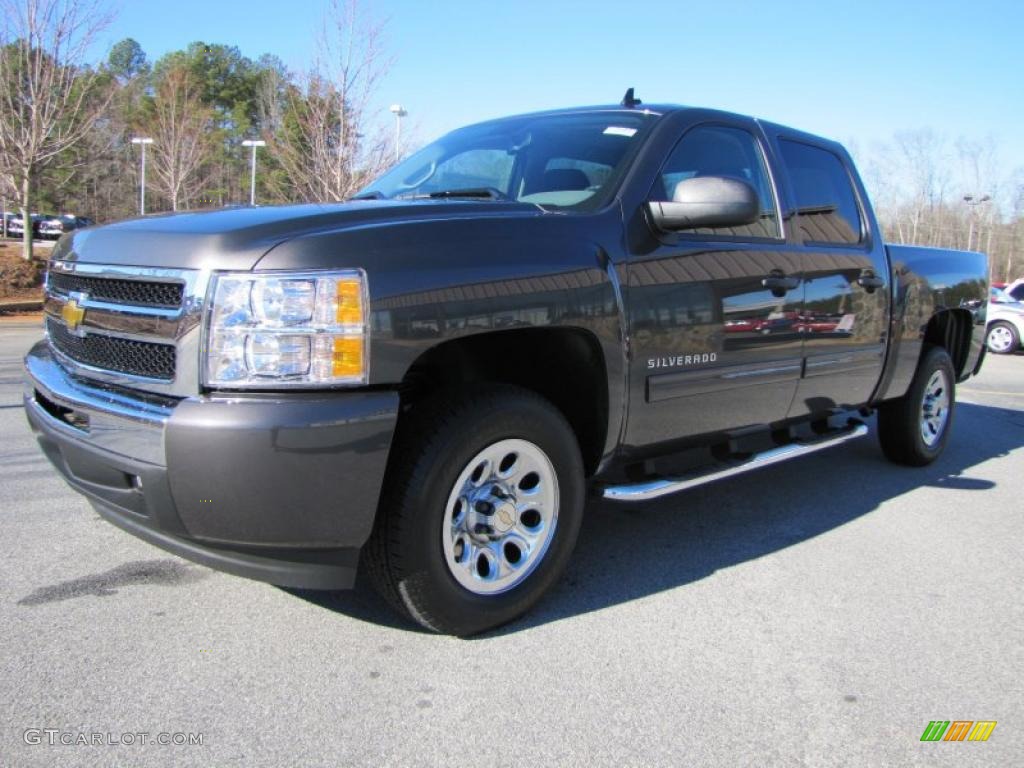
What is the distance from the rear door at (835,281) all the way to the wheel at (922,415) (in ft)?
2.58

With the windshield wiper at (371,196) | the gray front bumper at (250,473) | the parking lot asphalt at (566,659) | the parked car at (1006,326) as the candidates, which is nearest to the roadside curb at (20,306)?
the parking lot asphalt at (566,659)

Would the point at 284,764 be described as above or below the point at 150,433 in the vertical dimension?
below

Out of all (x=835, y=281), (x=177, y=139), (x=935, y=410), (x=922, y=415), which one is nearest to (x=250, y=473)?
(x=835, y=281)

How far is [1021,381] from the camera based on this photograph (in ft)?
39.7

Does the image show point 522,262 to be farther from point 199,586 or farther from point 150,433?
point 199,586

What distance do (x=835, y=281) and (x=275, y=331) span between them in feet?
10.3

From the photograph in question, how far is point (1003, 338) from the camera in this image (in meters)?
17.8

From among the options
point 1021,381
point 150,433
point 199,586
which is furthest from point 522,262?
point 1021,381

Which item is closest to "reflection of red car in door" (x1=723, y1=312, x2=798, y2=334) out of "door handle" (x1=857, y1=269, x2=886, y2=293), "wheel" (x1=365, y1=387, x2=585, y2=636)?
"door handle" (x1=857, y1=269, x2=886, y2=293)

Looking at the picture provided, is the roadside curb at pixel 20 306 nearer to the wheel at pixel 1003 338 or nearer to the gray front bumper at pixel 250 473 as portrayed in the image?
the gray front bumper at pixel 250 473

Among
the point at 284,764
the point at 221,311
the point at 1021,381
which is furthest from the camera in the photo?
the point at 1021,381

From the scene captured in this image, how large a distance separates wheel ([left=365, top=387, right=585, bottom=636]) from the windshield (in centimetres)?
99

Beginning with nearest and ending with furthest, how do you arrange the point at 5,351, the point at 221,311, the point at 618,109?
the point at 221,311 → the point at 618,109 → the point at 5,351

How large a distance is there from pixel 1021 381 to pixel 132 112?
4282 cm
